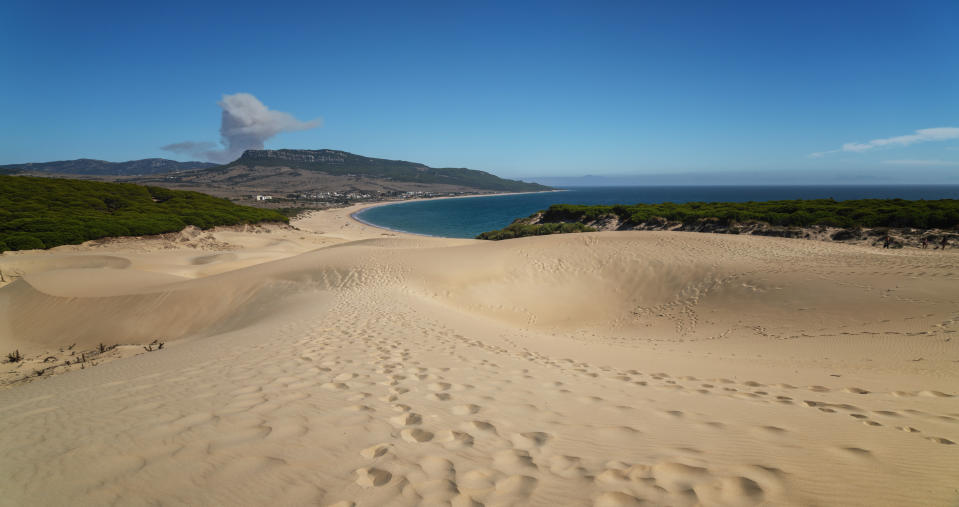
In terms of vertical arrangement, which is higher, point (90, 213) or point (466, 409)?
point (90, 213)

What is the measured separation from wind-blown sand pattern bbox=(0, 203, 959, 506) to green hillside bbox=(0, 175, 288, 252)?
1739 cm

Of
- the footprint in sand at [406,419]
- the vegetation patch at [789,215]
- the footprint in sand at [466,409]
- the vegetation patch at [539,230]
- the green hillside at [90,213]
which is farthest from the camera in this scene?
the vegetation patch at [539,230]

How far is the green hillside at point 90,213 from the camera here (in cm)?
2533

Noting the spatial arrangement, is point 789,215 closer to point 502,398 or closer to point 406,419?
point 502,398

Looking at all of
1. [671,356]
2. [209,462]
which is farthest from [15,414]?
[671,356]

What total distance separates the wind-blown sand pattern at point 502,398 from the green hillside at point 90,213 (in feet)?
57.0

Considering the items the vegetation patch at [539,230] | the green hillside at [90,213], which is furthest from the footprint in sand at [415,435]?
the vegetation patch at [539,230]

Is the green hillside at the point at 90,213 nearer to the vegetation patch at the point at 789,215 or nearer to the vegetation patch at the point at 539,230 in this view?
the vegetation patch at the point at 789,215

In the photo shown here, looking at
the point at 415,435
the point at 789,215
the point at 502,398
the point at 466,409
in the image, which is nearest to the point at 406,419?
the point at 415,435

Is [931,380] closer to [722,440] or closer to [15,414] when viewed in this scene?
[722,440]

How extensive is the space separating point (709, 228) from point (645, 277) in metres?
23.4

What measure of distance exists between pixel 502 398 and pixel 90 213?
44.4 metres

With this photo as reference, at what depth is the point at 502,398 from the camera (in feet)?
14.5

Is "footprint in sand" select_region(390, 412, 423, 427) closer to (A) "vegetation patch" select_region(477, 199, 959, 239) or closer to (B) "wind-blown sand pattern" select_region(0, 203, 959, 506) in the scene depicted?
(B) "wind-blown sand pattern" select_region(0, 203, 959, 506)
